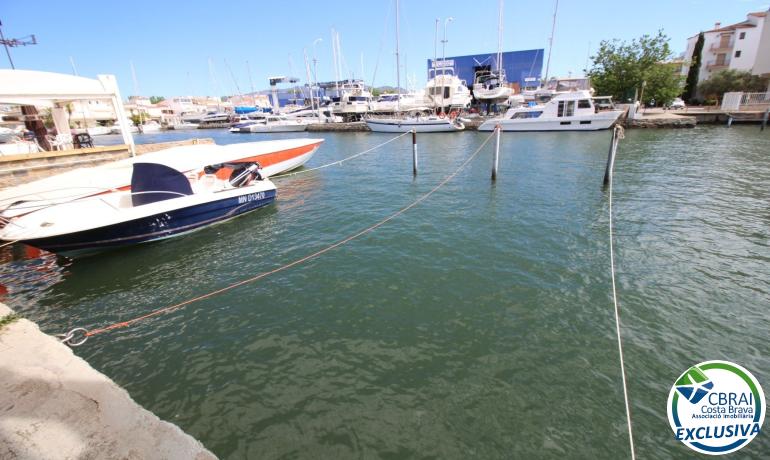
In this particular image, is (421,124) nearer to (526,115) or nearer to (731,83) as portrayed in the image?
(526,115)

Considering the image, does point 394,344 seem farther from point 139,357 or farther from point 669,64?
point 669,64

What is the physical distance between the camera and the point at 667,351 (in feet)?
16.1

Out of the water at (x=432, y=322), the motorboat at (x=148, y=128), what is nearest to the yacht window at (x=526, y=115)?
the water at (x=432, y=322)

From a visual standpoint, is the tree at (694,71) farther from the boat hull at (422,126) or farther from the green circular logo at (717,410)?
the green circular logo at (717,410)

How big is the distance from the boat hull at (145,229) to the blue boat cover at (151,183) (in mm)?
696

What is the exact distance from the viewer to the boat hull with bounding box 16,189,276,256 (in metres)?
8.12

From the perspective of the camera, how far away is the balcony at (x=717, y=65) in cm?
4762

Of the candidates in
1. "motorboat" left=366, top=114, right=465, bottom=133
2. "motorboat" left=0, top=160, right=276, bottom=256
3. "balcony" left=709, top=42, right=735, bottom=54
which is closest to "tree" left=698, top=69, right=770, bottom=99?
"balcony" left=709, top=42, right=735, bottom=54

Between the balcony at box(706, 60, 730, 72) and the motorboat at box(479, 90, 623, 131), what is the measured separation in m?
32.6

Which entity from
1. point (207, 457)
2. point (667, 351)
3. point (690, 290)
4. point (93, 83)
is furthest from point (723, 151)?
point (93, 83)

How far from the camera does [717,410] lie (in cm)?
365

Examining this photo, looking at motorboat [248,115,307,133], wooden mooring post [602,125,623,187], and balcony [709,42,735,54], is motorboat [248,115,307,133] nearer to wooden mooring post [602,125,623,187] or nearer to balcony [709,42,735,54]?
wooden mooring post [602,125,623,187]

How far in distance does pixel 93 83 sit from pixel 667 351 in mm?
21691

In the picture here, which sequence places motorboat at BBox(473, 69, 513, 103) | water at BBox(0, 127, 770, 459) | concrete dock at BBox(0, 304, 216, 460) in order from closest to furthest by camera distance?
concrete dock at BBox(0, 304, 216, 460), water at BBox(0, 127, 770, 459), motorboat at BBox(473, 69, 513, 103)
